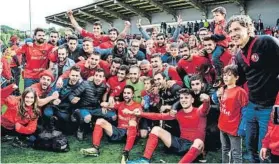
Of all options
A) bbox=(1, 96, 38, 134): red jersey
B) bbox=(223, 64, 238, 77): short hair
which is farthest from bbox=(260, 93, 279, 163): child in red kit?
bbox=(1, 96, 38, 134): red jersey

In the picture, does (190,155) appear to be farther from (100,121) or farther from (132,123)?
(100,121)

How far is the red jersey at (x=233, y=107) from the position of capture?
3.90m

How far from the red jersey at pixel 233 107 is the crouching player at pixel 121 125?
1.34 meters

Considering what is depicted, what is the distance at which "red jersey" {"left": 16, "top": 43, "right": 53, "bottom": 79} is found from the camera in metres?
6.43

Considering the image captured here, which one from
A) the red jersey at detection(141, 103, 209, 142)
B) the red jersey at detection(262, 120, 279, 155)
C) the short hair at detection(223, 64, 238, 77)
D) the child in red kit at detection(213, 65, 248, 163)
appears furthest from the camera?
the red jersey at detection(141, 103, 209, 142)

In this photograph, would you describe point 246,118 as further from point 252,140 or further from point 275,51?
point 275,51

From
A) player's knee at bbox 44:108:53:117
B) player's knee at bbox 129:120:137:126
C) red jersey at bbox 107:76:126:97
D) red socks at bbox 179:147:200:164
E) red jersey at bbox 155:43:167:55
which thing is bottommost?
red socks at bbox 179:147:200:164

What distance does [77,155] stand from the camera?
4.83m

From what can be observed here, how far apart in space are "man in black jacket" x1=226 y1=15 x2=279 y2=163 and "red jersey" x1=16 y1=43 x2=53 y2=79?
3.95 m

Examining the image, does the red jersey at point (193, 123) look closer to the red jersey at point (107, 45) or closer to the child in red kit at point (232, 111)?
the child in red kit at point (232, 111)

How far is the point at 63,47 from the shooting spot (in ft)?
→ 19.8

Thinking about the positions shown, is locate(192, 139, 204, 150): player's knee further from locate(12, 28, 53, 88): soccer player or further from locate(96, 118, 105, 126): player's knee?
locate(12, 28, 53, 88): soccer player

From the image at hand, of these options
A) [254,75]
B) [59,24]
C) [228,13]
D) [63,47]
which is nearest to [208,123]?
[254,75]

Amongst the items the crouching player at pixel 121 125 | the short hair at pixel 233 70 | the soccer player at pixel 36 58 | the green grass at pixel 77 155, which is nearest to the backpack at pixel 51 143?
the green grass at pixel 77 155
